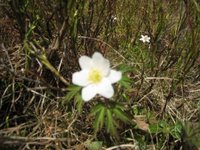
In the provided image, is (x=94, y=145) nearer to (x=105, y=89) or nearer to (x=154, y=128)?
(x=154, y=128)

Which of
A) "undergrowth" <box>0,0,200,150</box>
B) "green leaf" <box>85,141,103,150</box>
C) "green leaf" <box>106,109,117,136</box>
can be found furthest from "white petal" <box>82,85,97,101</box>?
"green leaf" <box>85,141,103,150</box>

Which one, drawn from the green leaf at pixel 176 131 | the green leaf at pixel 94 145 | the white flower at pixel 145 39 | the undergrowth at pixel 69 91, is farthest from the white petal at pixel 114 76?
the white flower at pixel 145 39

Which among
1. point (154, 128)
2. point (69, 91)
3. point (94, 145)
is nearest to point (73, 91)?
point (69, 91)

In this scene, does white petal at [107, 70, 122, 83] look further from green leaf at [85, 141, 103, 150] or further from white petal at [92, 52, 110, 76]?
green leaf at [85, 141, 103, 150]

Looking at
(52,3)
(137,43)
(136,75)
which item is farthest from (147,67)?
(52,3)

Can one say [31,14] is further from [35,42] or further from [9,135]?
[9,135]

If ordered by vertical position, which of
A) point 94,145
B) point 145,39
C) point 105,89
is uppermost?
point 145,39

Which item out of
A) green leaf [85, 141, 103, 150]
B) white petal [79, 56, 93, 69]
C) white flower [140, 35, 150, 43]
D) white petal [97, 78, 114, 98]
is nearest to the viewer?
white petal [97, 78, 114, 98]

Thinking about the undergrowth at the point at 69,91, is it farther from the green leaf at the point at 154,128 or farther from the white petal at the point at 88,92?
the white petal at the point at 88,92
